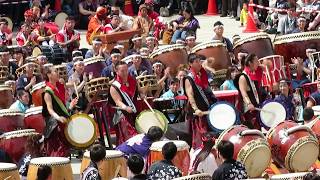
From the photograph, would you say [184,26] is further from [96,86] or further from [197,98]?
[197,98]

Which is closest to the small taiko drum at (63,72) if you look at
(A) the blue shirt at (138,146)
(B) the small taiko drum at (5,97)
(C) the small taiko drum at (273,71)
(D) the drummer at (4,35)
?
(B) the small taiko drum at (5,97)

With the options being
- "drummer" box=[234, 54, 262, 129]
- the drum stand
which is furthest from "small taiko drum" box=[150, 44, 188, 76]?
"drummer" box=[234, 54, 262, 129]

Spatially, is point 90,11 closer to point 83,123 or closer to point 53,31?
point 53,31

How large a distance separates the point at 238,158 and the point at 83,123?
8.59 feet

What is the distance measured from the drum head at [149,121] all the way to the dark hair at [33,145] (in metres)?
1.39

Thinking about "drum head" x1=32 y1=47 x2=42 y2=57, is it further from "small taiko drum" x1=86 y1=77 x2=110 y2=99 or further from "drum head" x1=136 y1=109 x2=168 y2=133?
"drum head" x1=136 y1=109 x2=168 y2=133

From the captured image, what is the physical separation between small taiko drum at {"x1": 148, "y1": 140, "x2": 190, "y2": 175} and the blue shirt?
171mm

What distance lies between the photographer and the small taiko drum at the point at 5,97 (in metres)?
16.0

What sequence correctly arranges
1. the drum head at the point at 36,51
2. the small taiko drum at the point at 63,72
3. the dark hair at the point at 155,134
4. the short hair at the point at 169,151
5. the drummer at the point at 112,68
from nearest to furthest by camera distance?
the short hair at the point at 169,151
the dark hair at the point at 155,134
the drummer at the point at 112,68
the small taiko drum at the point at 63,72
the drum head at the point at 36,51

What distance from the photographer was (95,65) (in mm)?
17516

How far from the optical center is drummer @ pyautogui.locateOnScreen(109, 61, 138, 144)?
15391mm

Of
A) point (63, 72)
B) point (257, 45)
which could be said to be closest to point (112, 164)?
point (63, 72)

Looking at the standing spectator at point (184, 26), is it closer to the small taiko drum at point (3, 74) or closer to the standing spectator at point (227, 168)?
the small taiko drum at point (3, 74)

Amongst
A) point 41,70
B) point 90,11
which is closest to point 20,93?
point 41,70
